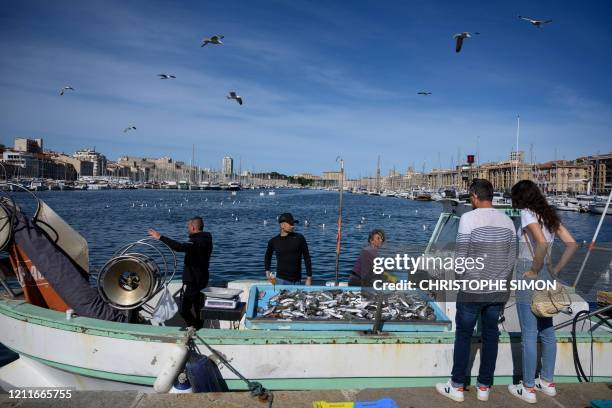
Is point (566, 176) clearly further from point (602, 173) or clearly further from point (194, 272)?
point (194, 272)

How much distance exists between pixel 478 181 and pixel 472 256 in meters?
0.77

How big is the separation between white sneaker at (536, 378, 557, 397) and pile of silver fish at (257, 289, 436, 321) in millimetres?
1315

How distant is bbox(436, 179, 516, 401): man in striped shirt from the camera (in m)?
4.09

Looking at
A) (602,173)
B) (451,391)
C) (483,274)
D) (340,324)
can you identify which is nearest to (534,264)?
(483,274)

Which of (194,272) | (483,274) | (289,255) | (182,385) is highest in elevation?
(483,274)

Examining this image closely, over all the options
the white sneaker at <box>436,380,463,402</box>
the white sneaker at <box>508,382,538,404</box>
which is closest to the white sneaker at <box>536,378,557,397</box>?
the white sneaker at <box>508,382,538,404</box>

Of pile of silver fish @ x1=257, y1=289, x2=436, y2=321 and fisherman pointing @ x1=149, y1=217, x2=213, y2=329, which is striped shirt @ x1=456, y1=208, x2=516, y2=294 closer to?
pile of silver fish @ x1=257, y1=289, x2=436, y2=321

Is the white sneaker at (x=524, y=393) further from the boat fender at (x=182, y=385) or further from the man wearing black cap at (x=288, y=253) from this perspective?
the man wearing black cap at (x=288, y=253)

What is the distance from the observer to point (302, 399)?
4227 mm

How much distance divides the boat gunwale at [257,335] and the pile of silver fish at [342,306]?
329 mm

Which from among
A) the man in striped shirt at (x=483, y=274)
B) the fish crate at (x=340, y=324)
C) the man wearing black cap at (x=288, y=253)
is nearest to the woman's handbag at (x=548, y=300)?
the man in striped shirt at (x=483, y=274)

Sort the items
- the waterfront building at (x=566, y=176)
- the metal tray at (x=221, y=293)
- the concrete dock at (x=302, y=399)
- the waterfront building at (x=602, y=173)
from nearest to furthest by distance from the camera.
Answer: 1. the concrete dock at (x=302, y=399)
2. the metal tray at (x=221, y=293)
3. the waterfront building at (x=602, y=173)
4. the waterfront building at (x=566, y=176)

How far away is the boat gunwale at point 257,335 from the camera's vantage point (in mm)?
4848

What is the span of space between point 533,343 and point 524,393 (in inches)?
19.3
